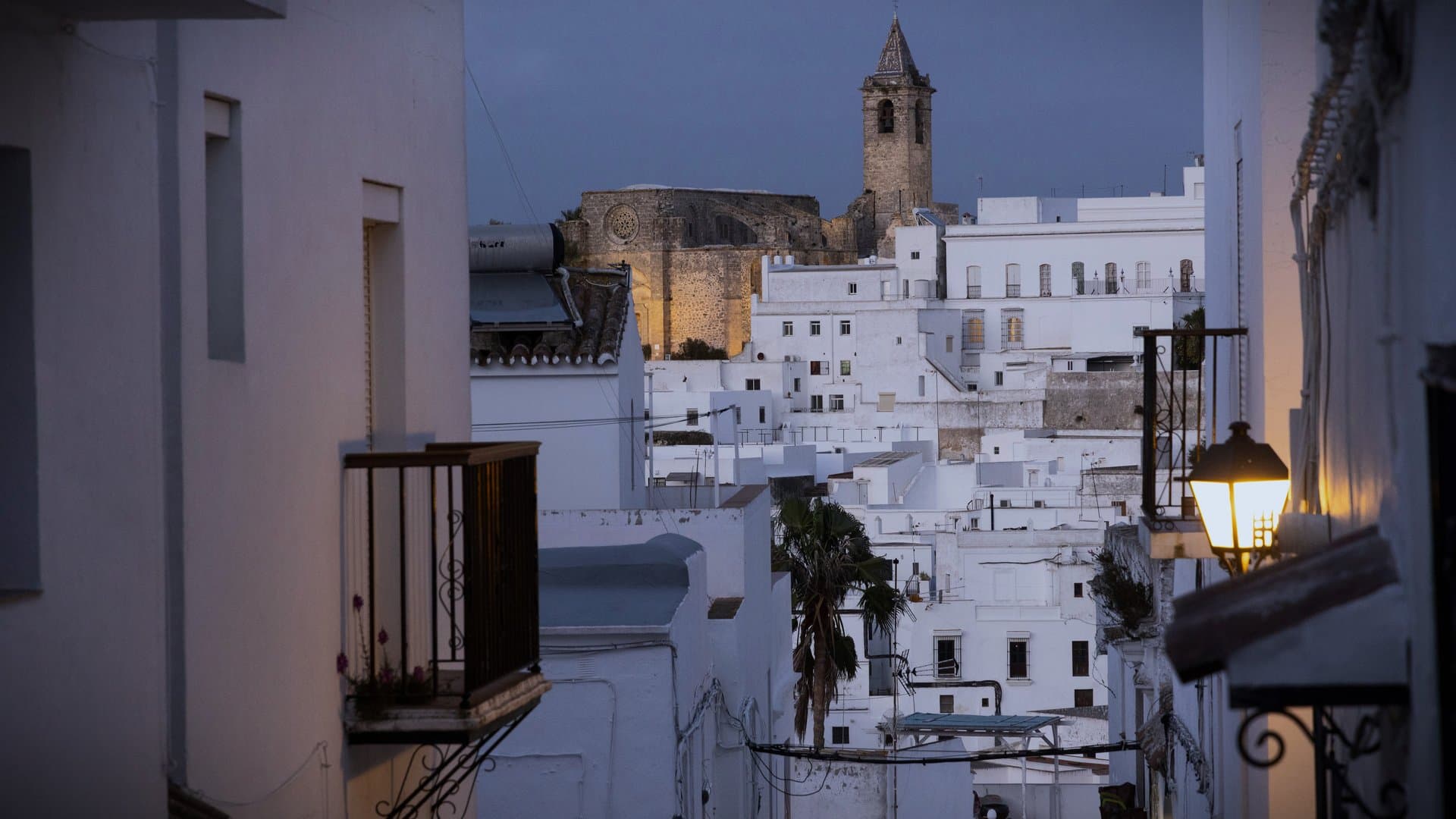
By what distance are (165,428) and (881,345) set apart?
57.2 metres

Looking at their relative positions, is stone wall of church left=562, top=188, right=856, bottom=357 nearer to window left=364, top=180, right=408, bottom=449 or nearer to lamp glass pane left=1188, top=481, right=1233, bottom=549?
window left=364, top=180, right=408, bottom=449

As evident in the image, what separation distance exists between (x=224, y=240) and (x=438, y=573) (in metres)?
1.78

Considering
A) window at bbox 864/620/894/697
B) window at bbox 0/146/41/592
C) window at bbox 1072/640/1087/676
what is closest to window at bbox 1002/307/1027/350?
window at bbox 864/620/894/697

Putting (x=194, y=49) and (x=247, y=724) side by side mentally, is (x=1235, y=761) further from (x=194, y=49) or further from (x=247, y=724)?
(x=194, y=49)

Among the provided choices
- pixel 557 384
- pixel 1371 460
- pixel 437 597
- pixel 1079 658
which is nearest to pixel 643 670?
pixel 437 597

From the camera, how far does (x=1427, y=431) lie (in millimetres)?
2885

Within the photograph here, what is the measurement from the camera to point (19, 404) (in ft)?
13.9

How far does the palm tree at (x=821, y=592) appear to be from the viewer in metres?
25.3

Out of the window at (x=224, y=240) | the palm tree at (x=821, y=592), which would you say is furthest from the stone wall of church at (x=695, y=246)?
the window at (x=224, y=240)

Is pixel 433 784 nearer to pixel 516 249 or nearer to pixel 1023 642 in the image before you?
pixel 516 249

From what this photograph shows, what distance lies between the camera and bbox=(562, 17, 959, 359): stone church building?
8238 centimetres

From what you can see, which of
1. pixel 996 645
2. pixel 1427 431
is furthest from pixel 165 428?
pixel 996 645

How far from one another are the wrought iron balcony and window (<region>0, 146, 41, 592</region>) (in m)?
A: 1.79

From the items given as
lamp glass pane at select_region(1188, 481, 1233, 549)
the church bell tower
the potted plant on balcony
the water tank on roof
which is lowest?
the potted plant on balcony
